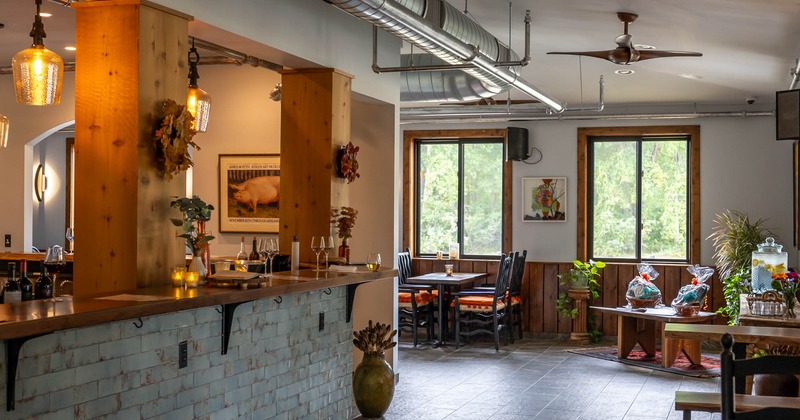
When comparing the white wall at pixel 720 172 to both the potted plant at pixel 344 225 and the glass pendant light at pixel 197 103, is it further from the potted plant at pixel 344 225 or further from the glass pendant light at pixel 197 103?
the glass pendant light at pixel 197 103

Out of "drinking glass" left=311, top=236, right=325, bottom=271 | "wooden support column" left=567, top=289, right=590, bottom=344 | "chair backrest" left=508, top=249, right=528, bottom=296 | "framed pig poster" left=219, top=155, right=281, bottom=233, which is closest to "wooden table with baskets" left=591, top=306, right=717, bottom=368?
"wooden support column" left=567, top=289, right=590, bottom=344

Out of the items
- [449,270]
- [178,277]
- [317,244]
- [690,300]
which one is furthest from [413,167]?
[178,277]

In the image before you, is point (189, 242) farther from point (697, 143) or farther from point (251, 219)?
point (697, 143)

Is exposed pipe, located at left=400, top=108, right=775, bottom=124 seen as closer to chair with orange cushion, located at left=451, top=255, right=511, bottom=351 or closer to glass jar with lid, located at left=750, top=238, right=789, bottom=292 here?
chair with orange cushion, located at left=451, top=255, right=511, bottom=351

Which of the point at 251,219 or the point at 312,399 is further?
the point at 251,219

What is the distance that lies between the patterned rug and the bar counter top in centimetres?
508

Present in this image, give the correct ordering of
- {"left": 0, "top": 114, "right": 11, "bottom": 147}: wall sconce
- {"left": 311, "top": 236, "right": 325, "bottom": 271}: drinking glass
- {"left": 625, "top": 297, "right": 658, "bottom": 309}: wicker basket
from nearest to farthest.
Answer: {"left": 0, "top": 114, "right": 11, "bottom": 147}: wall sconce, {"left": 311, "top": 236, "right": 325, "bottom": 271}: drinking glass, {"left": 625, "top": 297, "right": 658, "bottom": 309}: wicker basket

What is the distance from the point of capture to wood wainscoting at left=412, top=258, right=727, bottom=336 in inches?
452

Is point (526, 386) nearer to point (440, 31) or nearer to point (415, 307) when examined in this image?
point (415, 307)

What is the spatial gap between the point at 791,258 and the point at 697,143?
1.77 m

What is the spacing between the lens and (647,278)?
34.2 ft

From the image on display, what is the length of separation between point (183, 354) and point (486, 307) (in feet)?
21.8

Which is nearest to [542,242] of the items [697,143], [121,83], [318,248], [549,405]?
[697,143]

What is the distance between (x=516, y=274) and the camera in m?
A: 11.4
